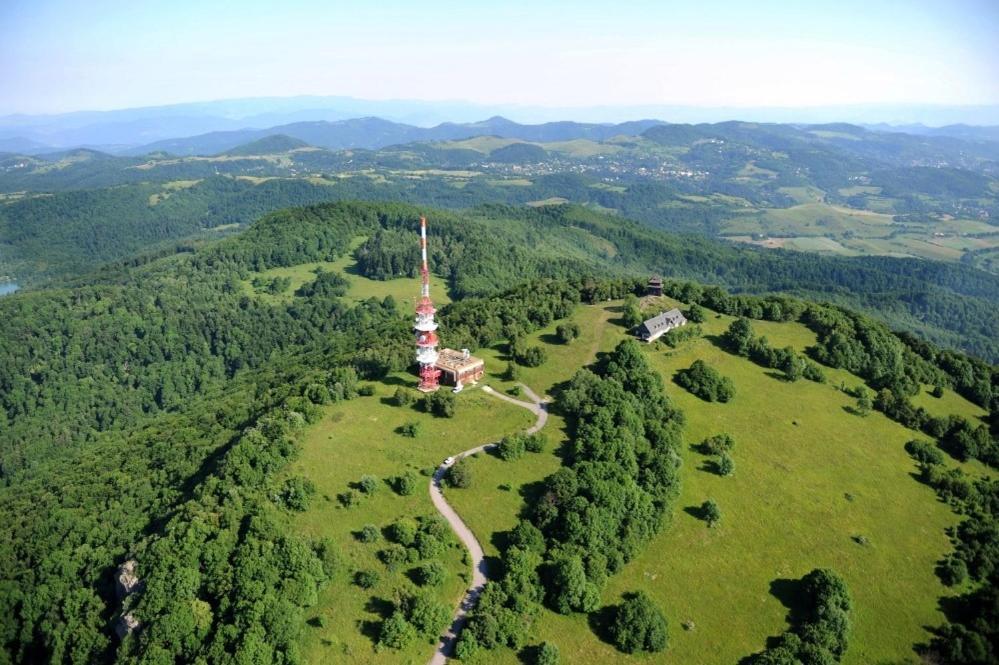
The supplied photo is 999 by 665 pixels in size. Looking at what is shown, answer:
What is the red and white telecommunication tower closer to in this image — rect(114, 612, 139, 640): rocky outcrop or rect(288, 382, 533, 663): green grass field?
rect(288, 382, 533, 663): green grass field

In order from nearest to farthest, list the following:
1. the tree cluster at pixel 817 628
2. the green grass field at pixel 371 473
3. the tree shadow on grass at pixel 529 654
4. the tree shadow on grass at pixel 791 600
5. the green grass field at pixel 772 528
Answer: the tree shadow on grass at pixel 529 654
the tree cluster at pixel 817 628
the green grass field at pixel 371 473
the green grass field at pixel 772 528
the tree shadow on grass at pixel 791 600

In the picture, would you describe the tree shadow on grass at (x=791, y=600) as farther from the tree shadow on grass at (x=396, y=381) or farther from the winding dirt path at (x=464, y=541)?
the tree shadow on grass at (x=396, y=381)

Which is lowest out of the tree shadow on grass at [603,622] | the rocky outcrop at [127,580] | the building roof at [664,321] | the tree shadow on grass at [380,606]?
the tree shadow on grass at [603,622]

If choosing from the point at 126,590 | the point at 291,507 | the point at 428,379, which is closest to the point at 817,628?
the point at 291,507

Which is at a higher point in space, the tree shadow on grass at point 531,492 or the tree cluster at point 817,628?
the tree shadow on grass at point 531,492

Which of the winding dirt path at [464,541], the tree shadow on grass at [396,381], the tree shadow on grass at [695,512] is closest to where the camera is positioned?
the winding dirt path at [464,541]

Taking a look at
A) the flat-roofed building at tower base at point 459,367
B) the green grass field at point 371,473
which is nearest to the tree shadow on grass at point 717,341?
the green grass field at point 371,473

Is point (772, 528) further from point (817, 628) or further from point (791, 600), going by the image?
point (817, 628)
